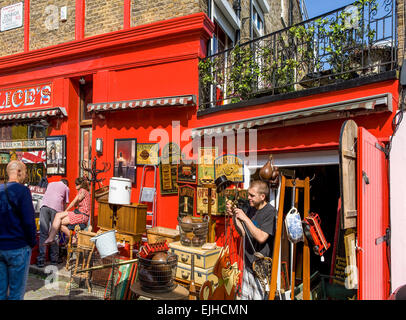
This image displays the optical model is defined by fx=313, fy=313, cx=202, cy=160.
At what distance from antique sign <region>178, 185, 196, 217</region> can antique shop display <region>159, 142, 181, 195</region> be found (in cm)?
31

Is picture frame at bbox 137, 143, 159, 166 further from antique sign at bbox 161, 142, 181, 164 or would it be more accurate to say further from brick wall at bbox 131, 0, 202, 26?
brick wall at bbox 131, 0, 202, 26

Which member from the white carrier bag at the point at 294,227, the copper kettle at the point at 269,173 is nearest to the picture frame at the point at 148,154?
the copper kettle at the point at 269,173

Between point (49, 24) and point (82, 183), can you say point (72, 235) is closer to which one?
point (82, 183)

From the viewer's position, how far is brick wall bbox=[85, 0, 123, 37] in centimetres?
808

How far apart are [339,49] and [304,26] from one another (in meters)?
0.95

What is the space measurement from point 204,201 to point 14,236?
351cm

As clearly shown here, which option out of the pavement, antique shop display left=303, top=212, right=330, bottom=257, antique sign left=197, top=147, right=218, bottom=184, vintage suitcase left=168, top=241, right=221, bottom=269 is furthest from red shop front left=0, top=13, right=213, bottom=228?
antique shop display left=303, top=212, right=330, bottom=257

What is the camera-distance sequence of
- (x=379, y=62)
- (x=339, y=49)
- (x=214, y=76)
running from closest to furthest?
(x=379, y=62) → (x=339, y=49) → (x=214, y=76)

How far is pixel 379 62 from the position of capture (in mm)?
5062

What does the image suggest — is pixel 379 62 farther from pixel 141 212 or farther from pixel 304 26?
pixel 141 212

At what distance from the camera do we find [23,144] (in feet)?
30.3

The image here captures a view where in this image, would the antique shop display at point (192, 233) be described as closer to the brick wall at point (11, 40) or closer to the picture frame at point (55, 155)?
the picture frame at point (55, 155)

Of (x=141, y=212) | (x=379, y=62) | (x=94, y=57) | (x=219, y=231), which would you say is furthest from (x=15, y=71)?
(x=379, y=62)
